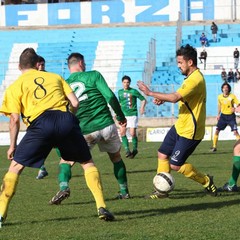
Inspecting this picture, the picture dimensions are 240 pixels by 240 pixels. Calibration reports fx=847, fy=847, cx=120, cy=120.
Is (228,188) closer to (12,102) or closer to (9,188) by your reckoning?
(9,188)

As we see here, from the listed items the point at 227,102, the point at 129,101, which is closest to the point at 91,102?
the point at 129,101

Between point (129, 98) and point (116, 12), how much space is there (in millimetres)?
30198

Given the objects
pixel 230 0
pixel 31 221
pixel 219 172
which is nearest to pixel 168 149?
pixel 31 221

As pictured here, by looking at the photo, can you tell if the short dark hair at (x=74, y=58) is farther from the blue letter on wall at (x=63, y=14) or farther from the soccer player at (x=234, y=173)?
the blue letter on wall at (x=63, y=14)

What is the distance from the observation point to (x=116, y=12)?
53094 mm

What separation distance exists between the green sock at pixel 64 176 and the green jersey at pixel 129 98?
38.1 ft

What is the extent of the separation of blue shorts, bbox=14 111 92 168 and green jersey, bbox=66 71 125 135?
2.25m

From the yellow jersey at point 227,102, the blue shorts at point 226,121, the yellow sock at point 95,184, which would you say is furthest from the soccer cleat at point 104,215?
the blue shorts at point 226,121

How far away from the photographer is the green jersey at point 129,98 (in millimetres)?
23406

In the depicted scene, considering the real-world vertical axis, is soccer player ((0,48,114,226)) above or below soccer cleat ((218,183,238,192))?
above

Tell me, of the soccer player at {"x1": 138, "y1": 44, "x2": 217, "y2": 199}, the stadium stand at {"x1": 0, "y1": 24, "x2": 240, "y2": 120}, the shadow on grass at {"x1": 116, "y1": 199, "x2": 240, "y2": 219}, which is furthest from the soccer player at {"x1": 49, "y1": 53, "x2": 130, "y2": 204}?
the stadium stand at {"x1": 0, "y1": 24, "x2": 240, "y2": 120}

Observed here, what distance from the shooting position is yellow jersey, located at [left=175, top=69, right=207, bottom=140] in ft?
36.2

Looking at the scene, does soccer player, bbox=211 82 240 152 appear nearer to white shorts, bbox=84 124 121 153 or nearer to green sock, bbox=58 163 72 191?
white shorts, bbox=84 124 121 153

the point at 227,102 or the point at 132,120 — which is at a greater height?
the point at 227,102
